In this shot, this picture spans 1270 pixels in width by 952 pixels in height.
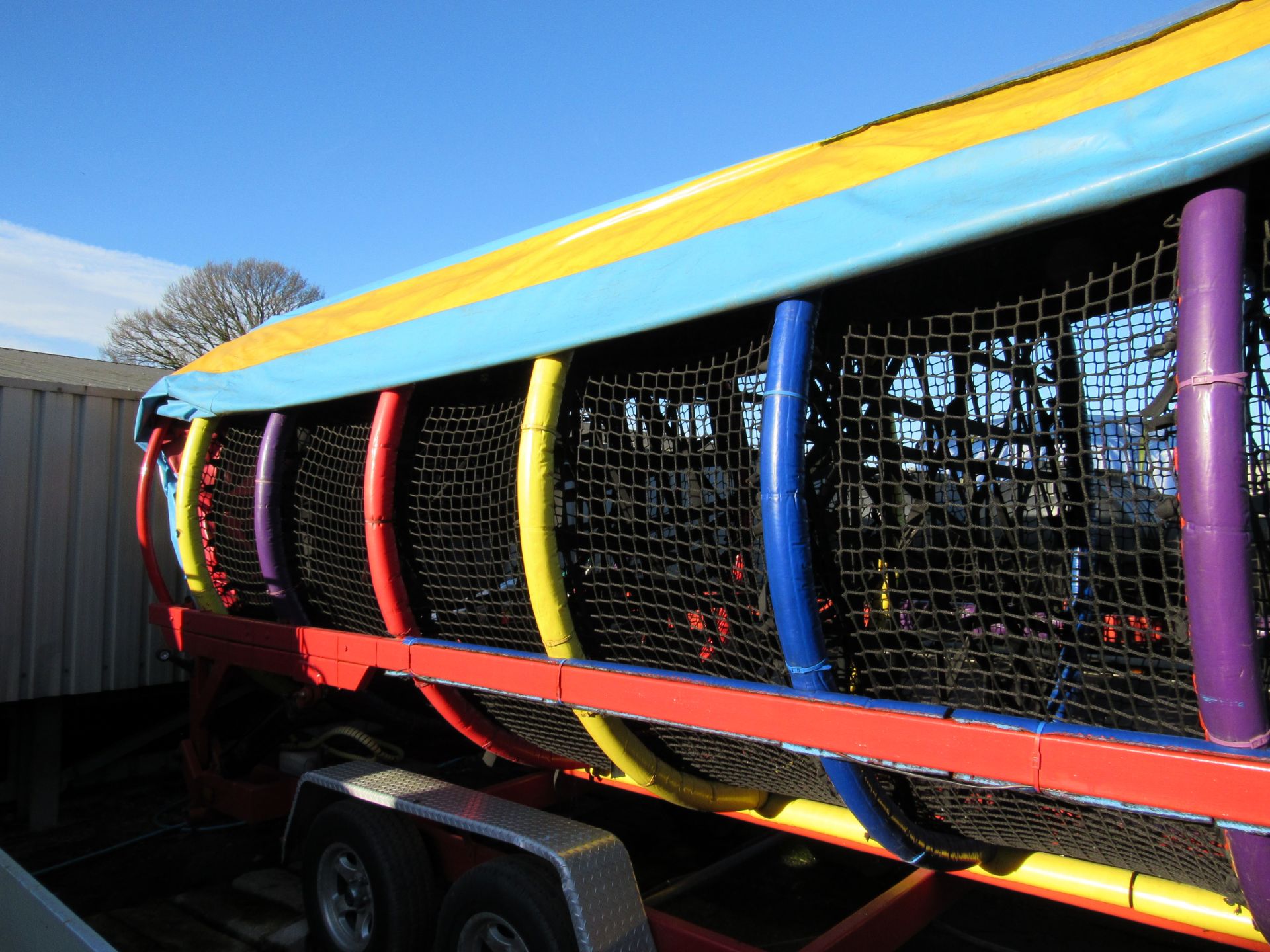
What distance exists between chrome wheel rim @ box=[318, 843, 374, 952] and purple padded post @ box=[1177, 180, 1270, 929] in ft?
9.78

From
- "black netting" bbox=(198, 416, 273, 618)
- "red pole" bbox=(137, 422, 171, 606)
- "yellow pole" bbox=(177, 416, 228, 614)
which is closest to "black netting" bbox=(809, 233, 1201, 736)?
"black netting" bbox=(198, 416, 273, 618)

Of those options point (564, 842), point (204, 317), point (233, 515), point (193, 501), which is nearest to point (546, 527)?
point (564, 842)

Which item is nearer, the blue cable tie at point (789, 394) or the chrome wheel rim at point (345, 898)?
the blue cable tie at point (789, 394)

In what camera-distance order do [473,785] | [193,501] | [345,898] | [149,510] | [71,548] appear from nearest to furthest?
1. [345,898]
2. [193,501]
3. [149,510]
4. [71,548]
5. [473,785]

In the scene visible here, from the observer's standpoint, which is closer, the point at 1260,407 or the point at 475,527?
the point at 1260,407

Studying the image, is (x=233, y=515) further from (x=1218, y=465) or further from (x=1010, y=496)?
(x=1218, y=465)

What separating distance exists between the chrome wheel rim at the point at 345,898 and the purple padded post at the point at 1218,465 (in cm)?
298

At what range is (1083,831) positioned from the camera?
235 centimetres

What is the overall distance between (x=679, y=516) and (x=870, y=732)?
2.84ft

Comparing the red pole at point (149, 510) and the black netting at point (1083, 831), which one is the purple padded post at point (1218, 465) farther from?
the red pole at point (149, 510)

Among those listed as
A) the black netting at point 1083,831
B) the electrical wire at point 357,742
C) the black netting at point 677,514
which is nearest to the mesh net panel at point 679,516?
the black netting at point 677,514

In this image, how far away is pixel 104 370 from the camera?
746 centimetres

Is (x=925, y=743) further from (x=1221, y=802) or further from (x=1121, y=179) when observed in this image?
(x=1121, y=179)

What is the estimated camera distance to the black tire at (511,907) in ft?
9.28
